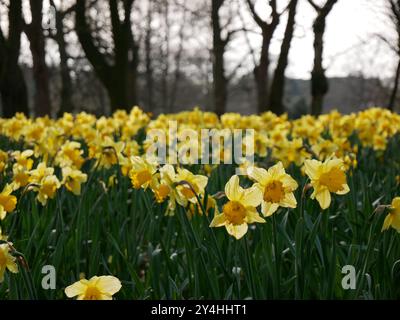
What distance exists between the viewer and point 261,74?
10.6 m

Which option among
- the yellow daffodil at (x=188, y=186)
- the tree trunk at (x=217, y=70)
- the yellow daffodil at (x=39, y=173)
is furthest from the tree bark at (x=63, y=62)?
the yellow daffodil at (x=188, y=186)

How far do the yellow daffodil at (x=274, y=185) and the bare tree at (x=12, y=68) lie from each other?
25.3 feet

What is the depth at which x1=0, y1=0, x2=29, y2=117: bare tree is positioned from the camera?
8.31 meters

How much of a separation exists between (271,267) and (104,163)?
1.42m

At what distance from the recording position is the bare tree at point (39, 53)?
7750mm

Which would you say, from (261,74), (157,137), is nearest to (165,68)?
(261,74)

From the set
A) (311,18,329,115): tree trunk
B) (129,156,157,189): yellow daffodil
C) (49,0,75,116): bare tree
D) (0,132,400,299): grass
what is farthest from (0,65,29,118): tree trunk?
(129,156,157,189): yellow daffodil

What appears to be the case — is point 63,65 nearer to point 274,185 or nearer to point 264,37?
point 264,37

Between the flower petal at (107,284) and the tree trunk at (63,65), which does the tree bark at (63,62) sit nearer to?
the tree trunk at (63,65)

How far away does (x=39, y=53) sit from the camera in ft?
26.9

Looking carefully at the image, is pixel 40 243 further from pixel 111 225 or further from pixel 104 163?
pixel 104 163

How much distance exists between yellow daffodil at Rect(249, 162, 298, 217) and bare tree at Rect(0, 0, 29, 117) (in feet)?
25.3

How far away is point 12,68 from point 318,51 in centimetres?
552

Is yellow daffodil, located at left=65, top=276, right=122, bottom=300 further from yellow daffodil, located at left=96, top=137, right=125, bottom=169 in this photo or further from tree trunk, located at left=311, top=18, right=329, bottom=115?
tree trunk, located at left=311, top=18, right=329, bottom=115
